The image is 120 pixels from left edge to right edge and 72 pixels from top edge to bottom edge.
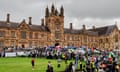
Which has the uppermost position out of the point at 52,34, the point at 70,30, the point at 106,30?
the point at 106,30

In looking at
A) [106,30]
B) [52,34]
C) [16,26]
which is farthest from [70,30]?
[16,26]

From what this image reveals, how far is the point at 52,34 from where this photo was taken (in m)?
79.3

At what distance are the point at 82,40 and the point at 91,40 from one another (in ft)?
18.8

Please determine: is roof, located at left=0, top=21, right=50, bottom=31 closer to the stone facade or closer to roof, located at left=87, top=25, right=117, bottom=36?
the stone facade

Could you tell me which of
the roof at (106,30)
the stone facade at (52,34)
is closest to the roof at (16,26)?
the stone facade at (52,34)

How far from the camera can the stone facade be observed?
2729 inches

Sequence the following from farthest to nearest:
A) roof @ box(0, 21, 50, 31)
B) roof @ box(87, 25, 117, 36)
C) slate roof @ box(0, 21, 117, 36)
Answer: roof @ box(87, 25, 117, 36) < slate roof @ box(0, 21, 117, 36) < roof @ box(0, 21, 50, 31)

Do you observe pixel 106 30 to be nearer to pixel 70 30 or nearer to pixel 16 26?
pixel 70 30

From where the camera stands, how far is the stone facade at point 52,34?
69312 millimetres

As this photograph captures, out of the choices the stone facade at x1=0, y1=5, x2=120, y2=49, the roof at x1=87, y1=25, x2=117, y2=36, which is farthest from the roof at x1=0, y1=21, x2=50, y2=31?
the roof at x1=87, y1=25, x2=117, y2=36

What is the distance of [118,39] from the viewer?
328ft

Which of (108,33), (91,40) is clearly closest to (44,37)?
(91,40)

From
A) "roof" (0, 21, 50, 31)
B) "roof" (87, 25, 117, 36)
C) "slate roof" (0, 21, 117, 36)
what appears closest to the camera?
"roof" (0, 21, 50, 31)

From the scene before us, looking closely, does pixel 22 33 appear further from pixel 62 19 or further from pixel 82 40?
pixel 82 40
